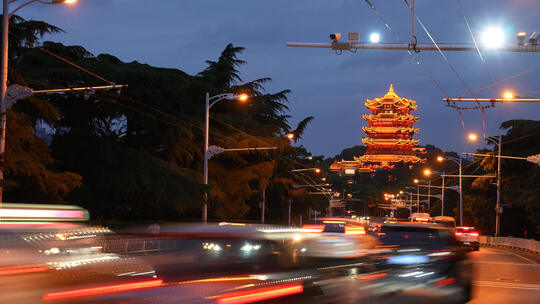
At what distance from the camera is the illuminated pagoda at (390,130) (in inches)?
4828

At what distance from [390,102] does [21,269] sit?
12078cm

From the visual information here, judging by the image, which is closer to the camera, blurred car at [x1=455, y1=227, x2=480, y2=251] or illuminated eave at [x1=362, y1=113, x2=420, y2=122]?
blurred car at [x1=455, y1=227, x2=480, y2=251]

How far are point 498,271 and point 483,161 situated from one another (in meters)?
43.0

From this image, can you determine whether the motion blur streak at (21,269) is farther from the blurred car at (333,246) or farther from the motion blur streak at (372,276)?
the motion blur streak at (372,276)

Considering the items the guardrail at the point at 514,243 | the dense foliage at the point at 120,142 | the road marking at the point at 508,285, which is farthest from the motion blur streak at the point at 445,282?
the guardrail at the point at 514,243

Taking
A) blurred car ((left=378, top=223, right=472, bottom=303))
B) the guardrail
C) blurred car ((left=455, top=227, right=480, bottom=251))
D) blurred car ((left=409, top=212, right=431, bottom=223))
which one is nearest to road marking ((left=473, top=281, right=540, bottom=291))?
blurred car ((left=378, top=223, right=472, bottom=303))

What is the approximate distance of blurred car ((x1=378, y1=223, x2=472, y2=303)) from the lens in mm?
9031

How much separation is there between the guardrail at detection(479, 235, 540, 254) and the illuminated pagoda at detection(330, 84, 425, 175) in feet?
218

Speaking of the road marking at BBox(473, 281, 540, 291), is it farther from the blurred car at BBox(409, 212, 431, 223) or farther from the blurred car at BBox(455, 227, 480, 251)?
the blurred car at BBox(409, 212, 431, 223)

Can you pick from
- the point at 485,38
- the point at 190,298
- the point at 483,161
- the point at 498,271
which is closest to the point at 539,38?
the point at 485,38

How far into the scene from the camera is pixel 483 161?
208 ft

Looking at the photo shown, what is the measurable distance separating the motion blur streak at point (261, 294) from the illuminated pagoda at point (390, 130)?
4614 inches

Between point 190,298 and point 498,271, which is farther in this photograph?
point 498,271

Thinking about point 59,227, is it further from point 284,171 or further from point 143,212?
point 284,171
